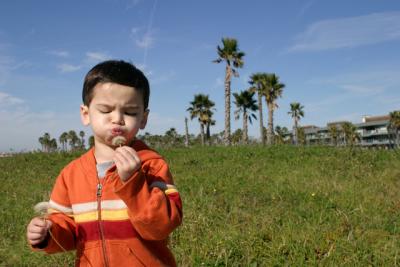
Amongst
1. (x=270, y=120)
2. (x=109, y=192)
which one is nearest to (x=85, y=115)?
(x=109, y=192)

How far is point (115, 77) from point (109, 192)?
0.56 meters

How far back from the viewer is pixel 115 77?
1926 mm

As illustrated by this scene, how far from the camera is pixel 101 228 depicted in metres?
1.93

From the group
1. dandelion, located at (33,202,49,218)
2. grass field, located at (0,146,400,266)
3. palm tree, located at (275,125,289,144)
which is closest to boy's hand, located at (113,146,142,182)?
dandelion, located at (33,202,49,218)

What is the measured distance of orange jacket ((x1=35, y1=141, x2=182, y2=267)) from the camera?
1.71 meters

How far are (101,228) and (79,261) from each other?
25cm

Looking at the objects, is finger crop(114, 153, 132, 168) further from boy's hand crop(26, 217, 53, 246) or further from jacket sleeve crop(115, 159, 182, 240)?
boy's hand crop(26, 217, 53, 246)

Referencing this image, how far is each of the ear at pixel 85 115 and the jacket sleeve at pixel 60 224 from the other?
33cm

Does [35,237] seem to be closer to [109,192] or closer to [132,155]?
[109,192]

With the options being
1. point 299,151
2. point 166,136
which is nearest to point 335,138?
point 166,136

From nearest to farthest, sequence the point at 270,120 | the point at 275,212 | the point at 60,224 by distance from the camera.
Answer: the point at 60,224 → the point at 275,212 → the point at 270,120

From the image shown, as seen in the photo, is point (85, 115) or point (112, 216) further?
point (85, 115)

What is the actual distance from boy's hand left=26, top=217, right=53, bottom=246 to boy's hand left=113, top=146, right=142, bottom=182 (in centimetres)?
55

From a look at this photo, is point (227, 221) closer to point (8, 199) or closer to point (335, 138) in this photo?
point (8, 199)
